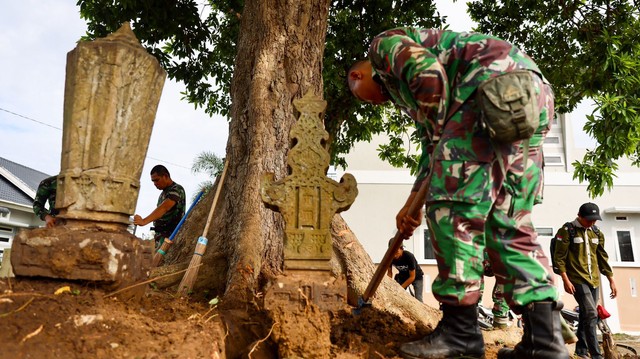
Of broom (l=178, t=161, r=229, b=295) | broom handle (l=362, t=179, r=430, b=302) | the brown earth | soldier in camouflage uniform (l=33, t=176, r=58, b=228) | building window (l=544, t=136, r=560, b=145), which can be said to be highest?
building window (l=544, t=136, r=560, b=145)

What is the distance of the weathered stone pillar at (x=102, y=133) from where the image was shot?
2396 mm

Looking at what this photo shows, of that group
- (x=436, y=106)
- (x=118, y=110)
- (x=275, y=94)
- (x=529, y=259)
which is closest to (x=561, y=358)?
(x=529, y=259)

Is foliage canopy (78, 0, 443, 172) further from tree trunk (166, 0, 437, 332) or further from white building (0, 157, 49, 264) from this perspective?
white building (0, 157, 49, 264)

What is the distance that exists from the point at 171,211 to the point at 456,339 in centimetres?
429

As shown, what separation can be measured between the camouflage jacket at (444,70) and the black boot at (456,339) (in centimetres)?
74

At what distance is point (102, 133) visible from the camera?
2.44 metres

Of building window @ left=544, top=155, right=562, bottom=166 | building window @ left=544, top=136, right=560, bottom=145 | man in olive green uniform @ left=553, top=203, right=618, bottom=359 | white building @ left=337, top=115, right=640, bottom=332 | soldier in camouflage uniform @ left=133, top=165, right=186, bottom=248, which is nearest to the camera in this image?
man in olive green uniform @ left=553, top=203, right=618, bottom=359

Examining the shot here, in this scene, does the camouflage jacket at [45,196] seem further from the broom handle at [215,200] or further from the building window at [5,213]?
the building window at [5,213]

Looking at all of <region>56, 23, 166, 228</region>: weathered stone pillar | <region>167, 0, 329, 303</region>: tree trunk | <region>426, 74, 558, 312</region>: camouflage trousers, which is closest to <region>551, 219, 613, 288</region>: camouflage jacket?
<region>167, 0, 329, 303</region>: tree trunk

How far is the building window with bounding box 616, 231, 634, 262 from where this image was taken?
12.9 meters

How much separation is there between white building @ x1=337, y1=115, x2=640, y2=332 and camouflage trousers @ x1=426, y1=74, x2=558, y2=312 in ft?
34.8

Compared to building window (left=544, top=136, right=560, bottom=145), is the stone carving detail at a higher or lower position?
lower

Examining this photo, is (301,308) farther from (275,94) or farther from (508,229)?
(275,94)

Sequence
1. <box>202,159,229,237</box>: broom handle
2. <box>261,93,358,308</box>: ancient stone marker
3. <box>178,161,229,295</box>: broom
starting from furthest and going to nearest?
<box>202,159,229,237</box>: broom handle < <box>178,161,229,295</box>: broom < <box>261,93,358,308</box>: ancient stone marker
